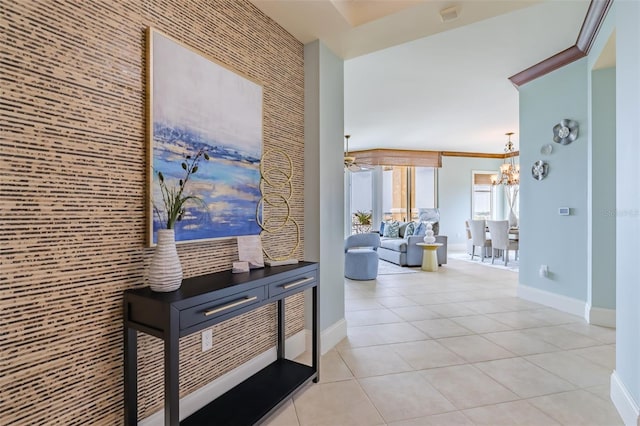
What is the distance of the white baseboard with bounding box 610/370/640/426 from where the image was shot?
5.14 feet

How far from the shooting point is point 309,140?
2.58 metres

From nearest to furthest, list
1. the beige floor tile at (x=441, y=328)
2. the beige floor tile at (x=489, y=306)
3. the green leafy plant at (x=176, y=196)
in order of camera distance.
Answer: the green leafy plant at (x=176, y=196) < the beige floor tile at (x=441, y=328) < the beige floor tile at (x=489, y=306)

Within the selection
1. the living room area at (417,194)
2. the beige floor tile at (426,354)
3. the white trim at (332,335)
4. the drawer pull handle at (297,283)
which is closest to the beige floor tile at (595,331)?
the beige floor tile at (426,354)

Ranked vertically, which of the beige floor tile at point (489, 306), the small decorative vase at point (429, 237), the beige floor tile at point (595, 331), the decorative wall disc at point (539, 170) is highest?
the decorative wall disc at point (539, 170)

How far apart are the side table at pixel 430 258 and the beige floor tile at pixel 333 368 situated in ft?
13.1

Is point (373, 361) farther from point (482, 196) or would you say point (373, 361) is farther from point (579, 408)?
Answer: point (482, 196)

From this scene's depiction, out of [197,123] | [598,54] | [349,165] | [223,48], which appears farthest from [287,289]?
[349,165]

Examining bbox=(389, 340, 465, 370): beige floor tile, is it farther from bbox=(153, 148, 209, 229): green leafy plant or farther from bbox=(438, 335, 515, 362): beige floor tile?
bbox=(153, 148, 209, 229): green leafy plant

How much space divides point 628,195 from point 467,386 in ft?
4.85

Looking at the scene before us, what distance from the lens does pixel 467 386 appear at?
2020 mm

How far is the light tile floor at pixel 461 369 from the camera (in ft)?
5.72

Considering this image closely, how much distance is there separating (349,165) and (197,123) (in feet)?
17.0

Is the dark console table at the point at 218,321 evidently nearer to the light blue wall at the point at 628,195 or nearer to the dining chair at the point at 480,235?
the light blue wall at the point at 628,195

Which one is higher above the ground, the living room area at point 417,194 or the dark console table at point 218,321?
the living room area at point 417,194
